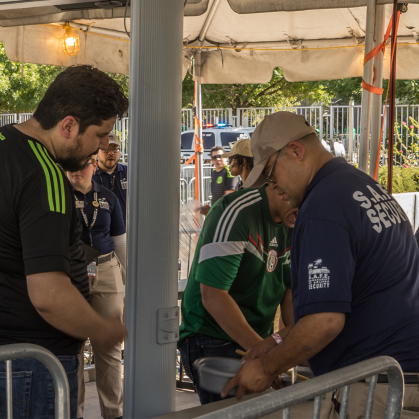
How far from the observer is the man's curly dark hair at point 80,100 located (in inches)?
73.2

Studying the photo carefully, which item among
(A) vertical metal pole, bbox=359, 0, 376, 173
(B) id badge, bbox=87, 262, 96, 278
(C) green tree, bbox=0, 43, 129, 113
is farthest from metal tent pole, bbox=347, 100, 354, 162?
(B) id badge, bbox=87, 262, 96, 278

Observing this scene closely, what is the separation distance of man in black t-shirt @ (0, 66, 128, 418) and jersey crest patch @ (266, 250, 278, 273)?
0.80 meters

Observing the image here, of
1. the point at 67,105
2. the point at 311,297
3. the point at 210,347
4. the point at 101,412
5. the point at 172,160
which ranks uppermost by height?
the point at 67,105

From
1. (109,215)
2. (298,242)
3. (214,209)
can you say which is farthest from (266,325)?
(109,215)

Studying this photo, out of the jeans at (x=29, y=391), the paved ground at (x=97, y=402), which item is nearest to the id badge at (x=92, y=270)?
the paved ground at (x=97, y=402)

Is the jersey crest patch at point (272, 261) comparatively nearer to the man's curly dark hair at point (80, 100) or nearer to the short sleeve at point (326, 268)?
the short sleeve at point (326, 268)

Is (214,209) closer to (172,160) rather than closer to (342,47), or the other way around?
(172,160)

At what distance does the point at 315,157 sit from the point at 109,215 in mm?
2607

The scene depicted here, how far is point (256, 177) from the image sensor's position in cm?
214

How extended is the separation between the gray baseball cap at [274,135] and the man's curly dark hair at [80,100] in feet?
1.81

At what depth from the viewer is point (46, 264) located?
5.46 ft

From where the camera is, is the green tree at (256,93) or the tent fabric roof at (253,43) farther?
the green tree at (256,93)

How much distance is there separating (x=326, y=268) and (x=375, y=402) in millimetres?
512

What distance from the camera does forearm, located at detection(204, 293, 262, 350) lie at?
2234mm
